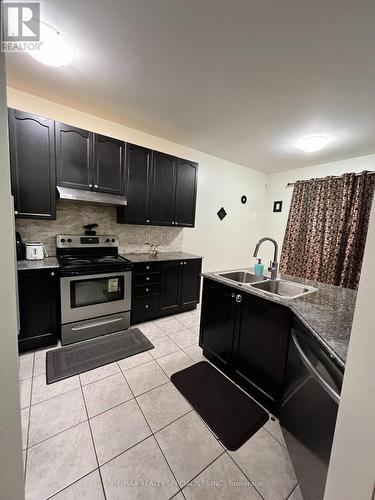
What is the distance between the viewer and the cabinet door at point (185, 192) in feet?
10.4

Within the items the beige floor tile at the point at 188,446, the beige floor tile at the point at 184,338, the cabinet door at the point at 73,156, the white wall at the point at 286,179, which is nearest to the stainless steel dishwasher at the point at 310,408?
the beige floor tile at the point at 188,446

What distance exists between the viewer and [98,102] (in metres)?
2.34

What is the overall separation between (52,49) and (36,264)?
182 centimetres

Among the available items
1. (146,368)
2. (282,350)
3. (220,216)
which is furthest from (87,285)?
(220,216)

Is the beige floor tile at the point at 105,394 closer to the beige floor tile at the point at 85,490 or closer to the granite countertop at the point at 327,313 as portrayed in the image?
the beige floor tile at the point at 85,490

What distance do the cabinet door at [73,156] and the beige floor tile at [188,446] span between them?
2.43 metres

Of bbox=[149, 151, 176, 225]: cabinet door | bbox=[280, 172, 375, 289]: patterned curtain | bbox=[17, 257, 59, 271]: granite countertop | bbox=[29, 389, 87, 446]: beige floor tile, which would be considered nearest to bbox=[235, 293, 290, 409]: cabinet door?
bbox=[29, 389, 87, 446]: beige floor tile

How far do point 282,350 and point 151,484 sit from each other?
3.56 feet

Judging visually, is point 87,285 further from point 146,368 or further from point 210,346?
point 210,346

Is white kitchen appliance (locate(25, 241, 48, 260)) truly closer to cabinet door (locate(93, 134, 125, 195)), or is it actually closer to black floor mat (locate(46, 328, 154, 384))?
cabinet door (locate(93, 134, 125, 195))

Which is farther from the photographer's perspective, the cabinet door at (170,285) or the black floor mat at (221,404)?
the cabinet door at (170,285)

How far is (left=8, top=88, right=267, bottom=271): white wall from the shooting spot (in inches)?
120

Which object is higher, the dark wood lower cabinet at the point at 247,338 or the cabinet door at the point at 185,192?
the cabinet door at the point at 185,192

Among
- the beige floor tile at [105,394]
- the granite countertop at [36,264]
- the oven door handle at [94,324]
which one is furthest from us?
the oven door handle at [94,324]
